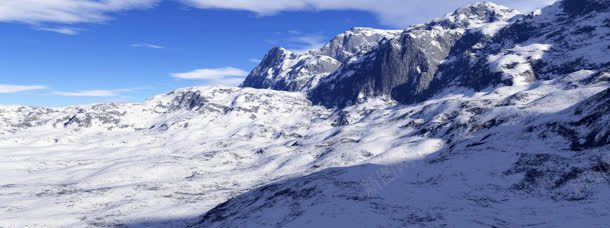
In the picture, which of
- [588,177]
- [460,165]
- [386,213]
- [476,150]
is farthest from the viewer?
[476,150]

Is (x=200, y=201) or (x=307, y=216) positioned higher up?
(x=307, y=216)

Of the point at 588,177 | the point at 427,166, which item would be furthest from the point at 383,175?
the point at 588,177

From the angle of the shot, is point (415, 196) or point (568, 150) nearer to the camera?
point (415, 196)

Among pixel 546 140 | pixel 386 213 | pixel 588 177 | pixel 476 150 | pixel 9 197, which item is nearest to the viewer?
pixel 386 213

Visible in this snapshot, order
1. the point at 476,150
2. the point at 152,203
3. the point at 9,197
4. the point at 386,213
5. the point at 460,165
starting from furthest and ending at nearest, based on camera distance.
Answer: the point at 9,197
the point at 152,203
the point at 476,150
the point at 460,165
the point at 386,213

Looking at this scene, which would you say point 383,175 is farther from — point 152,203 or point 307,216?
point 152,203

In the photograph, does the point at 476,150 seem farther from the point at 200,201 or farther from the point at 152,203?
the point at 152,203

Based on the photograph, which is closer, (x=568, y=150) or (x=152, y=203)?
(x=568, y=150)

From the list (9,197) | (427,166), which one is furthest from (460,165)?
(9,197)

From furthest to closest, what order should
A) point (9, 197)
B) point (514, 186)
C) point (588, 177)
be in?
point (9, 197) < point (514, 186) < point (588, 177)
